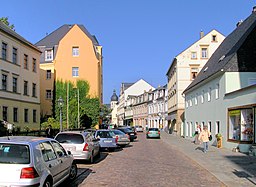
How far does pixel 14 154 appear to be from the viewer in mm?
7496

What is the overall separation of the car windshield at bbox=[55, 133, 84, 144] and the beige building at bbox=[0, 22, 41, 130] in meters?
20.1

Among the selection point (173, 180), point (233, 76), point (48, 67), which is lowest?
point (173, 180)

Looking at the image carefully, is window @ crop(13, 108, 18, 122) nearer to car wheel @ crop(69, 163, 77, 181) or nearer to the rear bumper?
the rear bumper

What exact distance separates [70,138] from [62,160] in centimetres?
589

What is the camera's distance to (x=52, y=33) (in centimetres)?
6178

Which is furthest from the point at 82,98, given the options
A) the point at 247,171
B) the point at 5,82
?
the point at 247,171

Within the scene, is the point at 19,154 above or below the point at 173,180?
above

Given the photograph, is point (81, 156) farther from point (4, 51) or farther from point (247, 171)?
point (4, 51)

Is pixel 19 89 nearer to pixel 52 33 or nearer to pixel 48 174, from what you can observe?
pixel 52 33

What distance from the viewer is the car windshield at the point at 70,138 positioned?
49.6 feet

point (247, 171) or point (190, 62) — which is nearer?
point (247, 171)

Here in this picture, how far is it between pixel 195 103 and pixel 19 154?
30.2 m

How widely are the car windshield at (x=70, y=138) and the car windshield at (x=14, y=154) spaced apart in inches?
295

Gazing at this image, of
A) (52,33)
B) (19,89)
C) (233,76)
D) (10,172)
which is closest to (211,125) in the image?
(233,76)
